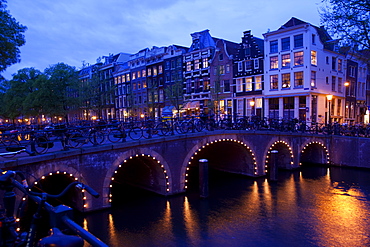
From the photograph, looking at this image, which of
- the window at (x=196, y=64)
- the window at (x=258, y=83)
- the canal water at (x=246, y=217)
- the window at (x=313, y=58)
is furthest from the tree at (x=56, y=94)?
the window at (x=313, y=58)

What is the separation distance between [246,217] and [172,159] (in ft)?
18.7

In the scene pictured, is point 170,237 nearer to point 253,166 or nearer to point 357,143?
point 253,166

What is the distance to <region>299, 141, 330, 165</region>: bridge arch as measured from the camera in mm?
25500

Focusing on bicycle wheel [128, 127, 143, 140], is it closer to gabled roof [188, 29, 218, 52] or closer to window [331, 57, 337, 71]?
gabled roof [188, 29, 218, 52]

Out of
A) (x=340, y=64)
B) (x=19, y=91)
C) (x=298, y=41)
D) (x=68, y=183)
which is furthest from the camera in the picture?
(x=19, y=91)

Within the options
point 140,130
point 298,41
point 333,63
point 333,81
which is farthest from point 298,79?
point 140,130

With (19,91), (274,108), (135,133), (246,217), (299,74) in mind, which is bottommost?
(246,217)

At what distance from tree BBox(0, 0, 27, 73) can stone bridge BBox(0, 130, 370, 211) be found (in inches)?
301

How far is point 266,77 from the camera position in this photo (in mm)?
37500

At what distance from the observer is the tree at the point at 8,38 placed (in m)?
15.3

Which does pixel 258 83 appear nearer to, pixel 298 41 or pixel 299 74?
pixel 299 74

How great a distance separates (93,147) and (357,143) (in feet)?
71.7

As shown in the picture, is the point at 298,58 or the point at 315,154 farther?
the point at 298,58

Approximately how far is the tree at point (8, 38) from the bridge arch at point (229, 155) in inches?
489
